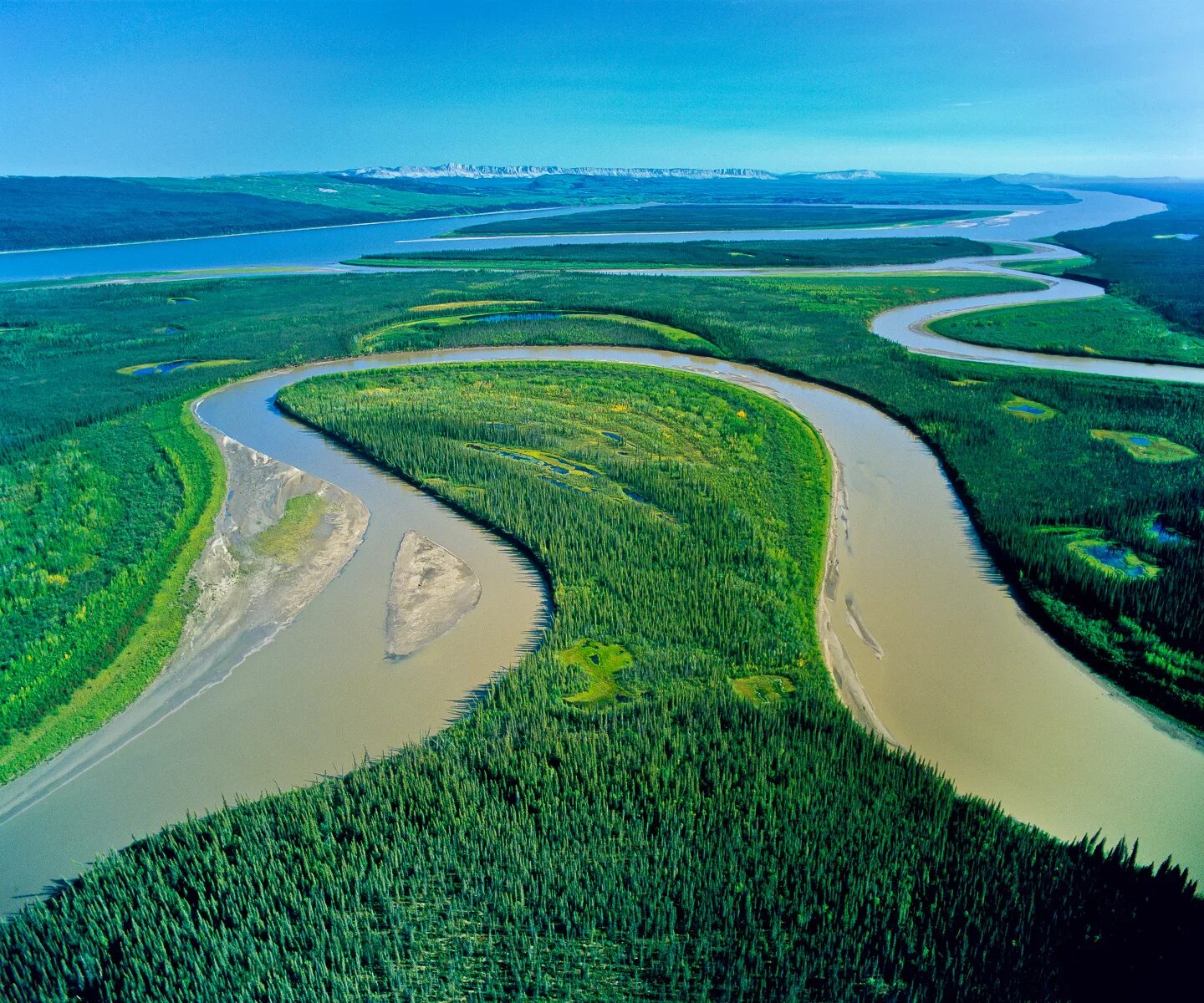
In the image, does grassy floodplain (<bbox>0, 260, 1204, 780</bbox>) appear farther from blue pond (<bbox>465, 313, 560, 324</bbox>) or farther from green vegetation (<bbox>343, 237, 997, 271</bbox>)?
green vegetation (<bbox>343, 237, 997, 271</bbox>)

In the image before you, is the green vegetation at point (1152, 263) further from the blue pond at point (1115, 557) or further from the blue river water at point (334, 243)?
the blue pond at point (1115, 557)

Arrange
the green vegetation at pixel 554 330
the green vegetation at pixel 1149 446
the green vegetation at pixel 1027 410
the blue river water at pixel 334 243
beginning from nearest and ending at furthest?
the green vegetation at pixel 1149 446
the green vegetation at pixel 1027 410
the green vegetation at pixel 554 330
the blue river water at pixel 334 243

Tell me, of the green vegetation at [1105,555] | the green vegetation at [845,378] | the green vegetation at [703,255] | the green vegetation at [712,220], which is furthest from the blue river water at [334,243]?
the green vegetation at [1105,555]

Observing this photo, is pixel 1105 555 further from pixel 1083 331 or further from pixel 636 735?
pixel 1083 331

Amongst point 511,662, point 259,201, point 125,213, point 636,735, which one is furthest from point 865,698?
point 259,201

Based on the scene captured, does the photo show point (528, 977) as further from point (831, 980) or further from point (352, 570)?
point (352, 570)

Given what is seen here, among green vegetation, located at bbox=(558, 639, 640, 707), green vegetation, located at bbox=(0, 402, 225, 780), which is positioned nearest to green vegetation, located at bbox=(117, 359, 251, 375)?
green vegetation, located at bbox=(0, 402, 225, 780)
